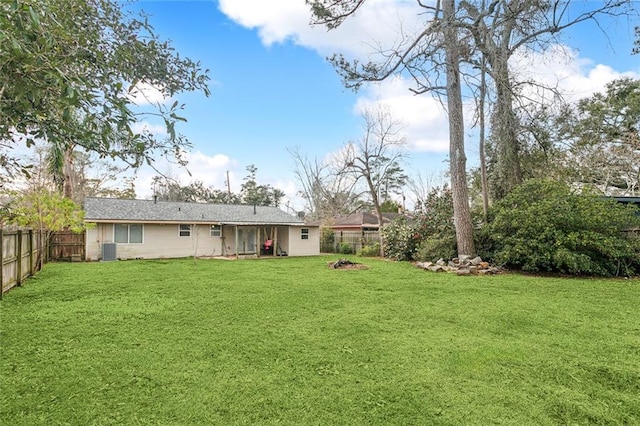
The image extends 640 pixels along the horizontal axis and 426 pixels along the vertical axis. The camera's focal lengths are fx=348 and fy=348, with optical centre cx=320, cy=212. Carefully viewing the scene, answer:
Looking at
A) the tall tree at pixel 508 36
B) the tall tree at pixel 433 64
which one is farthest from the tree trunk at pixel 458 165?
the tall tree at pixel 508 36

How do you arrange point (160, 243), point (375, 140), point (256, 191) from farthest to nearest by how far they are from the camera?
point (256, 191) < point (375, 140) < point (160, 243)

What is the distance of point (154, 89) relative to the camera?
10.3 ft

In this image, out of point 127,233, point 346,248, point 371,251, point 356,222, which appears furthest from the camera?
point 356,222

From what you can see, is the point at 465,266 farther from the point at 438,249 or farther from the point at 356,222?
the point at 356,222

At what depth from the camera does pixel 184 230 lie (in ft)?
55.4

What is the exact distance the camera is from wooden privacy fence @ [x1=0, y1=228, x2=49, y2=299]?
266 inches

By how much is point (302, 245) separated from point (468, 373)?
16.3m

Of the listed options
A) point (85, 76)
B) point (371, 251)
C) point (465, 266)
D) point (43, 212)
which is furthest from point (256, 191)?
point (85, 76)

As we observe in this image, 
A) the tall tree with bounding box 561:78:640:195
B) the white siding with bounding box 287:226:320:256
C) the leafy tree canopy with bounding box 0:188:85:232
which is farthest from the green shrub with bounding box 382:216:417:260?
the leafy tree canopy with bounding box 0:188:85:232

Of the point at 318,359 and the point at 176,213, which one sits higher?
the point at 176,213

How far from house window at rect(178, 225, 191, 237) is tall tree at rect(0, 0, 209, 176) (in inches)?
563

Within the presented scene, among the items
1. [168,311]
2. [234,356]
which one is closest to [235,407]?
[234,356]

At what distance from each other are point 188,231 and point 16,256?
9.35 meters

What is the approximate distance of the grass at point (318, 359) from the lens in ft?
8.26
